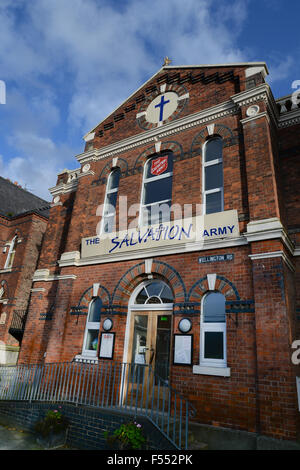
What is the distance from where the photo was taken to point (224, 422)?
6512 millimetres

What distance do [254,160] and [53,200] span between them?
9015 millimetres

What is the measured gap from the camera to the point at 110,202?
11430mm

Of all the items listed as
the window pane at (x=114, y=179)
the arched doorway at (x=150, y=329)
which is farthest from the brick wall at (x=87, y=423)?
the window pane at (x=114, y=179)

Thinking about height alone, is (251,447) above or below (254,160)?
below

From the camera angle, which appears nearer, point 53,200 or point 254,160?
point 254,160

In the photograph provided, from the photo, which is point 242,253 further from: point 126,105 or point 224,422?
point 126,105

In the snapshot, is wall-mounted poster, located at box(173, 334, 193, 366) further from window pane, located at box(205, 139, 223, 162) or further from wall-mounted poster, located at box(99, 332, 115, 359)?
window pane, located at box(205, 139, 223, 162)

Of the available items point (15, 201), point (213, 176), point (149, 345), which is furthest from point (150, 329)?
point (15, 201)

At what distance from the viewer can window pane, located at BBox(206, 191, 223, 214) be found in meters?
8.88

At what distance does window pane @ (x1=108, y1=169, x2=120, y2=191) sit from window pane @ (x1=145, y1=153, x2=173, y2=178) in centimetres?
141

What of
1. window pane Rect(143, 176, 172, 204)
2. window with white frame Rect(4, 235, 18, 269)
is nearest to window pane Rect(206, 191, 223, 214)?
window pane Rect(143, 176, 172, 204)

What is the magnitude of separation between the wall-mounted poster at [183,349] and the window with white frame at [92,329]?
2.91m

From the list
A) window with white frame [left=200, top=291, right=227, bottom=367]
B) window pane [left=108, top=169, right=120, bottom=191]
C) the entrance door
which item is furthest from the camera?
window pane [left=108, top=169, right=120, bottom=191]
